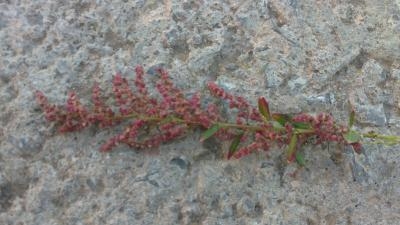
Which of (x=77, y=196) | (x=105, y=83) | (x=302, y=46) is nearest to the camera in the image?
(x=77, y=196)

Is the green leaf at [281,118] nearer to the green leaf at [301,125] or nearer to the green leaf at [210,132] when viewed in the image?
the green leaf at [301,125]

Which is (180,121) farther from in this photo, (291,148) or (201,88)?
(291,148)

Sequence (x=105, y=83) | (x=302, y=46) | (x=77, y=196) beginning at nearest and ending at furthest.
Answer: (x=77, y=196), (x=105, y=83), (x=302, y=46)

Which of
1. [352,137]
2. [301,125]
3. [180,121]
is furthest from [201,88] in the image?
[352,137]

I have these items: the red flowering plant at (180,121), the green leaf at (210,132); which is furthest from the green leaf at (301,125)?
the green leaf at (210,132)

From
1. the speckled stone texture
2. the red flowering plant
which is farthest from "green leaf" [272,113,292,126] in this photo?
the speckled stone texture

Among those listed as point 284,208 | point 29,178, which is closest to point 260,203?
point 284,208

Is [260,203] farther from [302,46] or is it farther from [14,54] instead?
[14,54]

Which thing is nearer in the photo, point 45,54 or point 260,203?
point 260,203
